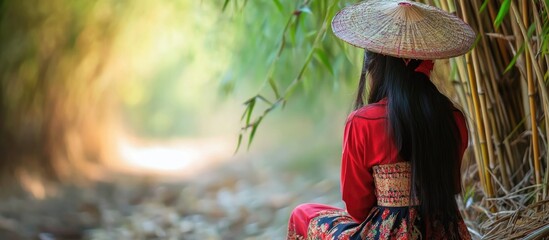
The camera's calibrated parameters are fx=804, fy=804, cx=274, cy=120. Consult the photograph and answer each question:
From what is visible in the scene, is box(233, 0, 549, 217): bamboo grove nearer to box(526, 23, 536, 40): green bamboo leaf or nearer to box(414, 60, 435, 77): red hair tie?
box(526, 23, 536, 40): green bamboo leaf

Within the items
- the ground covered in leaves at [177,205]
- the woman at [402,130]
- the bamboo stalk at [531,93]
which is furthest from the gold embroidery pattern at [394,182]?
the ground covered in leaves at [177,205]

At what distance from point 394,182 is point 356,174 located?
0.24ft

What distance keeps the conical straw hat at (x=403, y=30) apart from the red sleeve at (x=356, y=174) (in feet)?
0.47

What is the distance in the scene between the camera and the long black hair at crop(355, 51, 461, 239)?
146 centimetres

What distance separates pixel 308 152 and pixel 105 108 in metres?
1.35

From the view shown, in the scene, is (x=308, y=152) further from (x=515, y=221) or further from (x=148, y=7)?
(x=515, y=221)

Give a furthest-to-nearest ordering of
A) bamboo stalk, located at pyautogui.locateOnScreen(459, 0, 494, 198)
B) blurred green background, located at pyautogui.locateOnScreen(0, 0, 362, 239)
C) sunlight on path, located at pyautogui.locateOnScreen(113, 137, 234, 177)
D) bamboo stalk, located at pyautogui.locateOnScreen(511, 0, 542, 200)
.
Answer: sunlight on path, located at pyautogui.locateOnScreen(113, 137, 234, 177) → blurred green background, located at pyautogui.locateOnScreen(0, 0, 362, 239) → bamboo stalk, located at pyautogui.locateOnScreen(459, 0, 494, 198) → bamboo stalk, located at pyautogui.locateOnScreen(511, 0, 542, 200)

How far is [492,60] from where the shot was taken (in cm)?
196

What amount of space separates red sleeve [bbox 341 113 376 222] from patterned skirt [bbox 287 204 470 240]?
0.9 inches

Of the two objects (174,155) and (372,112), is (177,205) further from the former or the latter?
(372,112)

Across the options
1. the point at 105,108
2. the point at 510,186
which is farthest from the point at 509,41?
the point at 105,108

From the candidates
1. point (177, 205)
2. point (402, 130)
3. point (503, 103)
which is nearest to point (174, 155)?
point (177, 205)

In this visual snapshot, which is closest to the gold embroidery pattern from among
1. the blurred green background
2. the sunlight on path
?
the blurred green background

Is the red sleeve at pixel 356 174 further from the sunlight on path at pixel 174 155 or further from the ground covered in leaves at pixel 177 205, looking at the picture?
the sunlight on path at pixel 174 155
